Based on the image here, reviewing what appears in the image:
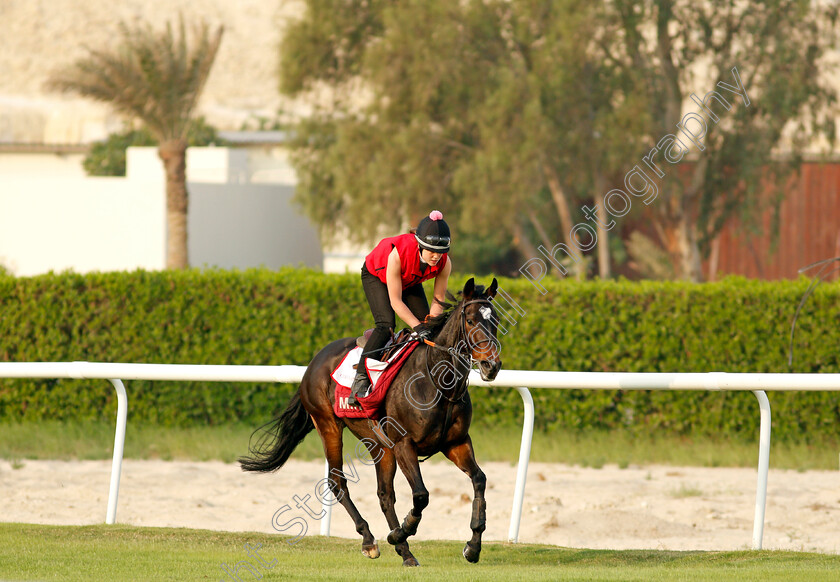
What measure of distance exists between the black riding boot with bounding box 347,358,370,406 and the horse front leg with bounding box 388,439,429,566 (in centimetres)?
42

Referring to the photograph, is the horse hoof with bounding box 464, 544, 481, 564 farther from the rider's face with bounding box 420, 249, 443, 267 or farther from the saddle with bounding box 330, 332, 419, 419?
the rider's face with bounding box 420, 249, 443, 267

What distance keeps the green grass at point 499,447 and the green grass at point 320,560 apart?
4.37 metres

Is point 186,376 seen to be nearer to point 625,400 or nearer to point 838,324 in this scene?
point 625,400

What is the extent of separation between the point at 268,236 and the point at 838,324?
21035 millimetres

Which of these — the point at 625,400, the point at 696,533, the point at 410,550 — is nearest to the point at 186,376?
the point at 410,550

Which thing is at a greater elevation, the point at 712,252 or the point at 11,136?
the point at 11,136

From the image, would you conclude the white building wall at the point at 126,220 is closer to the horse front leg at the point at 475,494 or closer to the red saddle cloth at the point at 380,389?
the red saddle cloth at the point at 380,389

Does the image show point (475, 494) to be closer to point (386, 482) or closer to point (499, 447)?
point (386, 482)

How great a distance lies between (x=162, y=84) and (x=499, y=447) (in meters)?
15.4

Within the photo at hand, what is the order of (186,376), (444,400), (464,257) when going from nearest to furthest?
(444,400)
(186,376)
(464,257)

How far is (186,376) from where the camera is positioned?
754 centimetres

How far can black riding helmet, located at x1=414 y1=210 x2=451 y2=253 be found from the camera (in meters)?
5.68

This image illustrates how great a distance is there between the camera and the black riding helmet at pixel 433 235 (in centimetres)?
568

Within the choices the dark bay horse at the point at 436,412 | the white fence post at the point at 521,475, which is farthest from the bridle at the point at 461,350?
the white fence post at the point at 521,475
